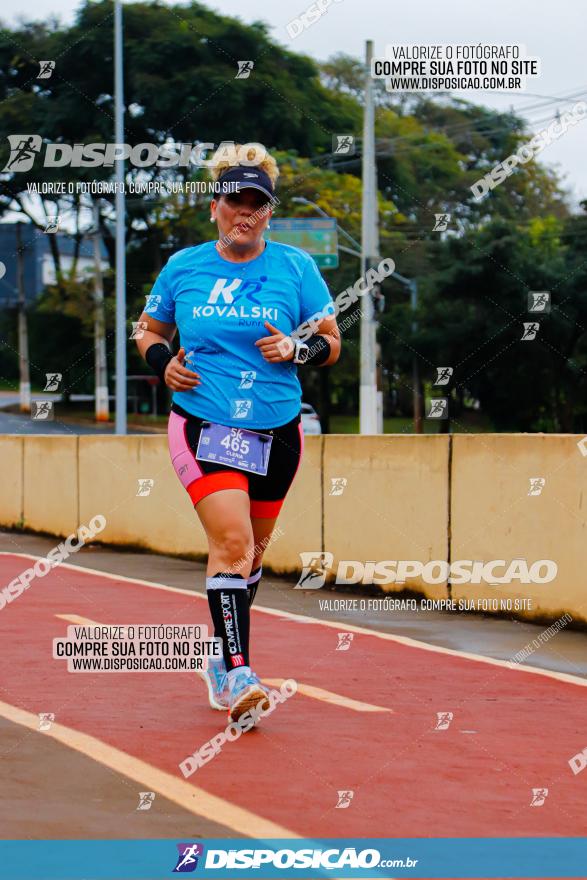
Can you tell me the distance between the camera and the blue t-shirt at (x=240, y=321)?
620cm

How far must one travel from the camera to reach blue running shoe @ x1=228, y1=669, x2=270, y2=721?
5.86 meters

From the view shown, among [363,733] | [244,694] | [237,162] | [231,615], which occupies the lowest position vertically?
[363,733]

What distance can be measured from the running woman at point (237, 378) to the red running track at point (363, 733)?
1.31 ft

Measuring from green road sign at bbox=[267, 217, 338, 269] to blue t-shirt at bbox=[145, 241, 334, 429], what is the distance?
34.3m

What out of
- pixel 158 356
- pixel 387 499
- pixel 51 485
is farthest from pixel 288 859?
pixel 51 485

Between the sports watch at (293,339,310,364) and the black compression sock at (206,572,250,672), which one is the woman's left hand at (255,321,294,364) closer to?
the sports watch at (293,339,310,364)

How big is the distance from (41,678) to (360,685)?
4.28 ft

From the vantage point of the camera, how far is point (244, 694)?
19.2 feet

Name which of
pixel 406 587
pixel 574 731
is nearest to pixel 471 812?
pixel 574 731

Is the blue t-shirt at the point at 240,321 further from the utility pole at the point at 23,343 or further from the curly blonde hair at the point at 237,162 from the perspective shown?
the utility pole at the point at 23,343

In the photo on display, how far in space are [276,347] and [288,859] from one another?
90.7 inches
